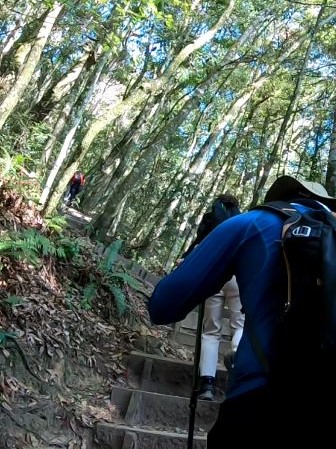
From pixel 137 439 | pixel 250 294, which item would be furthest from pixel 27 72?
pixel 250 294

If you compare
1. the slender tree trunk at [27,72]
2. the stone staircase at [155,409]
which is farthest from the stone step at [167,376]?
the slender tree trunk at [27,72]

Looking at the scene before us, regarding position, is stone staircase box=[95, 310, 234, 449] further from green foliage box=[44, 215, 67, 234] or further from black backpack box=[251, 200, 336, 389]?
black backpack box=[251, 200, 336, 389]

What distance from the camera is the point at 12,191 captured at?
8.15 metres

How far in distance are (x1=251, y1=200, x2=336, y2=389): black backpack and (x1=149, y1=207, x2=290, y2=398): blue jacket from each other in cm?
5

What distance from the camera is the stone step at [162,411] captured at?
229 inches

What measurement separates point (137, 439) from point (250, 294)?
4.04 metres

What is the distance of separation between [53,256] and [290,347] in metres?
6.62

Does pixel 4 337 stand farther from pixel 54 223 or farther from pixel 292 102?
pixel 292 102

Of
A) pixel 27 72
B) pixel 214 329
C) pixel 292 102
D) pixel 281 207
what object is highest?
pixel 292 102

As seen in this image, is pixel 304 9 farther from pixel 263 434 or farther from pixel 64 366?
pixel 263 434

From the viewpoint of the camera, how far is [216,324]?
5.95 m

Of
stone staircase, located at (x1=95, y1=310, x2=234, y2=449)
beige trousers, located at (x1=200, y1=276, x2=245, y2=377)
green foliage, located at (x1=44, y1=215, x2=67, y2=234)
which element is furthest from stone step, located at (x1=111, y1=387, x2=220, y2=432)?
green foliage, located at (x1=44, y1=215, x2=67, y2=234)

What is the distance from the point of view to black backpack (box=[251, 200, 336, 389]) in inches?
52.3

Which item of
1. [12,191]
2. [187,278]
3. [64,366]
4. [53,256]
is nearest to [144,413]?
[64,366]
